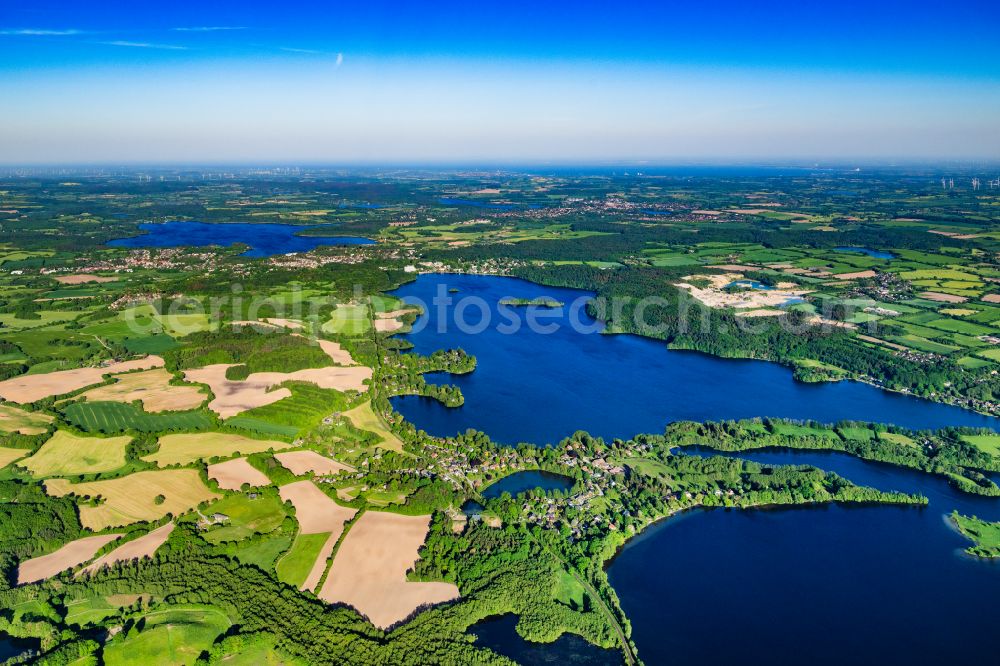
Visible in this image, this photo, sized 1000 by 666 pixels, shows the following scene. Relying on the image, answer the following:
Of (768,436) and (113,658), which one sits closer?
(113,658)

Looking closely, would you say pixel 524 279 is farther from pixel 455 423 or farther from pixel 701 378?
pixel 455 423

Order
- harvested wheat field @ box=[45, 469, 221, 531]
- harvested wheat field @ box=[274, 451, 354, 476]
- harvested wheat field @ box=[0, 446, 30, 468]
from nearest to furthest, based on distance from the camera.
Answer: harvested wheat field @ box=[45, 469, 221, 531] → harvested wheat field @ box=[274, 451, 354, 476] → harvested wheat field @ box=[0, 446, 30, 468]

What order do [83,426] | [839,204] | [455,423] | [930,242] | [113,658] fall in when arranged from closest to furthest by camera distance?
[113,658], [83,426], [455,423], [930,242], [839,204]

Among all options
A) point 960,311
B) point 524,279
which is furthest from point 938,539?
point 524,279

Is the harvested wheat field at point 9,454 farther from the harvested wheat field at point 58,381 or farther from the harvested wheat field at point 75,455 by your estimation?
the harvested wheat field at point 58,381

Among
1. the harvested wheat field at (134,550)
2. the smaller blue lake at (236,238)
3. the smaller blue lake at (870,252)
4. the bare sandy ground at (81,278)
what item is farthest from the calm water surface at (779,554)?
the smaller blue lake at (236,238)

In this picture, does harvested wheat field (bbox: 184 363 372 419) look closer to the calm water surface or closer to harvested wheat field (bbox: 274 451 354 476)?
the calm water surface

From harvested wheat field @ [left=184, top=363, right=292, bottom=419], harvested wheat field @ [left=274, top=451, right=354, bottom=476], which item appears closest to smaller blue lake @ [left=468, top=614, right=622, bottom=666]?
harvested wheat field @ [left=274, top=451, right=354, bottom=476]
